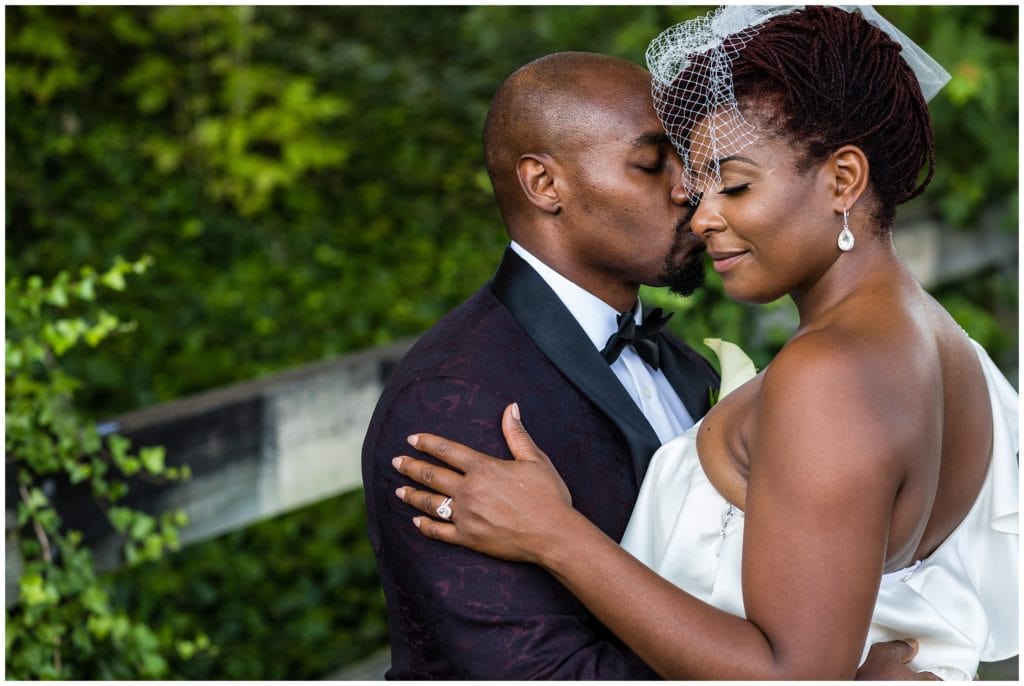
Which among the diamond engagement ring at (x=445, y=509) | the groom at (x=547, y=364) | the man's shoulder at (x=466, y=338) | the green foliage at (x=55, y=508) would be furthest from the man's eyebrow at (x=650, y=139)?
the green foliage at (x=55, y=508)

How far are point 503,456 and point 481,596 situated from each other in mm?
249

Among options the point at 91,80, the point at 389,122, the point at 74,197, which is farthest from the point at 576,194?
the point at 389,122

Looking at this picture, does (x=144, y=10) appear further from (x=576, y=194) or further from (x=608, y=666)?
(x=608, y=666)

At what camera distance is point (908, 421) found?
6.38 feet

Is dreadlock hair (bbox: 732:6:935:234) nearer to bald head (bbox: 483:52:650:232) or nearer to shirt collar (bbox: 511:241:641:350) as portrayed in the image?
bald head (bbox: 483:52:650:232)

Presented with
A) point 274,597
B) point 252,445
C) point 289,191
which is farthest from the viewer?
point 289,191

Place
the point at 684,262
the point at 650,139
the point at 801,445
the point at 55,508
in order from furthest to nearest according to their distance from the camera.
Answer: the point at 55,508, the point at 684,262, the point at 650,139, the point at 801,445

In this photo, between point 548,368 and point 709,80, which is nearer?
point 709,80

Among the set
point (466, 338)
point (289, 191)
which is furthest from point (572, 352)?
point (289, 191)

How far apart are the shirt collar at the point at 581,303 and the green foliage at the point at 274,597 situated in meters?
2.54

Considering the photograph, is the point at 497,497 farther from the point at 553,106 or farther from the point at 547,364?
the point at 553,106

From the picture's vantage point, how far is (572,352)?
2426mm

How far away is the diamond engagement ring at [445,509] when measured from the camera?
2168 millimetres

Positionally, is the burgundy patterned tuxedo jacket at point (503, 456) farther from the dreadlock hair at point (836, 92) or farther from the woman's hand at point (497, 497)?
the dreadlock hair at point (836, 92)
